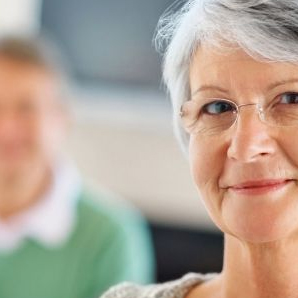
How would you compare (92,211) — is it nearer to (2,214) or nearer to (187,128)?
(2,214)

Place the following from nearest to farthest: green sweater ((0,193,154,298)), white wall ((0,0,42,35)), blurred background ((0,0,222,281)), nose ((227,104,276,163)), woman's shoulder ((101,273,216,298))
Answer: nose ((227,104,276,163)), woman's shoulder ((101,273,216,298)), green sweater ((0,193,154,298)), blurred background ((0,0,222,281)), white wall ((0,0,42,35))

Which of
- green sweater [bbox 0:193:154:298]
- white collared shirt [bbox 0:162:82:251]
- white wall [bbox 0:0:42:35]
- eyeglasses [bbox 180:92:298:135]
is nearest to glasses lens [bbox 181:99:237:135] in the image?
eyeglasses [bbox 180:92:298:135]

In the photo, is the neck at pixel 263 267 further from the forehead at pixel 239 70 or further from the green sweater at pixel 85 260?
the green sweater at pixel 85 260

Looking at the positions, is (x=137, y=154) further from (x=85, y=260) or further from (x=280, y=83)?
(x=280, y=83)

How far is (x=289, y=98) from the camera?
0.49 meters

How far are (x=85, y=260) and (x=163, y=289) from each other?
0.65 metres

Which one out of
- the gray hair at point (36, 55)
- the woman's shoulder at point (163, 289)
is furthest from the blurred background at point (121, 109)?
the woman's shoulder at point (163, 289)

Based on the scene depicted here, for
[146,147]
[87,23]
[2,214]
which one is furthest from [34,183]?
[87,23]

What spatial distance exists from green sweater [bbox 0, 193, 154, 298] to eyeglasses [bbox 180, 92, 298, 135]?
609mm

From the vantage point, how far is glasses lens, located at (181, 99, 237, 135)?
51 cm

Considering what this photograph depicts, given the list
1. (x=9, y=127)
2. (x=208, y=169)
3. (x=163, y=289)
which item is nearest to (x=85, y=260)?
(x=9, y=127)

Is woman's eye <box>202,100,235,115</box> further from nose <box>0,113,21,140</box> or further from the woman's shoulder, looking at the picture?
nose <box>0,113,21,140</box>

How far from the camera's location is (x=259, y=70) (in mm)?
490

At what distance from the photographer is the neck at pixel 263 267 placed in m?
0.50
